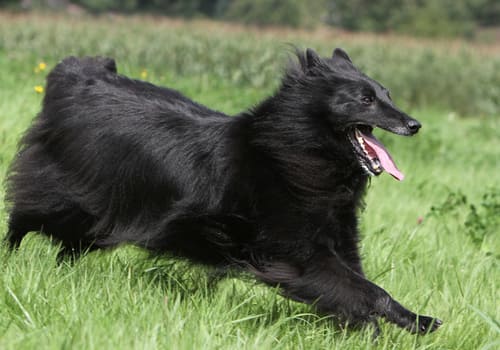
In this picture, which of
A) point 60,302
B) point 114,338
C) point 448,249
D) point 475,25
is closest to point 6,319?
point 60,302

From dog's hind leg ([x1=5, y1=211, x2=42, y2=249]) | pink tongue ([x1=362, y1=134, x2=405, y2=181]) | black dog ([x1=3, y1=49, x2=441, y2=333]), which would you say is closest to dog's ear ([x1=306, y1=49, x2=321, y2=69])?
black dog ([x1=3, y1=49, x2=441, y2=333])

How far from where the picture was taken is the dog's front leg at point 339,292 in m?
3.38

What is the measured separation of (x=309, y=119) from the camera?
361 centimetres

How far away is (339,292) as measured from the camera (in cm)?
343

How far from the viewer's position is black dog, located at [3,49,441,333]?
3.50 m

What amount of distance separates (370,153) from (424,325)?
83cm

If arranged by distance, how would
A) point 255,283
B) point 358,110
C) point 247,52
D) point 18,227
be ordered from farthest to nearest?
1. point 247,52
2. point 18,227
3. point 255,283
4. point 358,110

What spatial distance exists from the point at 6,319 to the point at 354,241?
173cm

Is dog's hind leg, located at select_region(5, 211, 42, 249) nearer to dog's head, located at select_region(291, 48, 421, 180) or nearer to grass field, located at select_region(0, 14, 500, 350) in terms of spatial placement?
grass field, located at select_region(0, 14, 500, 350)

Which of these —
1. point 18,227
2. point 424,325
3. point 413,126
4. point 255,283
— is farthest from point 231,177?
point 18,227

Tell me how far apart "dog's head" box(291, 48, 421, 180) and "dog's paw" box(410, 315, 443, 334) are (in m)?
0.66

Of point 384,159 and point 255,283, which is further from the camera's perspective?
point 255,283

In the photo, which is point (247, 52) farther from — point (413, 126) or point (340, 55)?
point (413, 126)

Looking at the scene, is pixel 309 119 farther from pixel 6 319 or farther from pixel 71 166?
pixel 6 319
